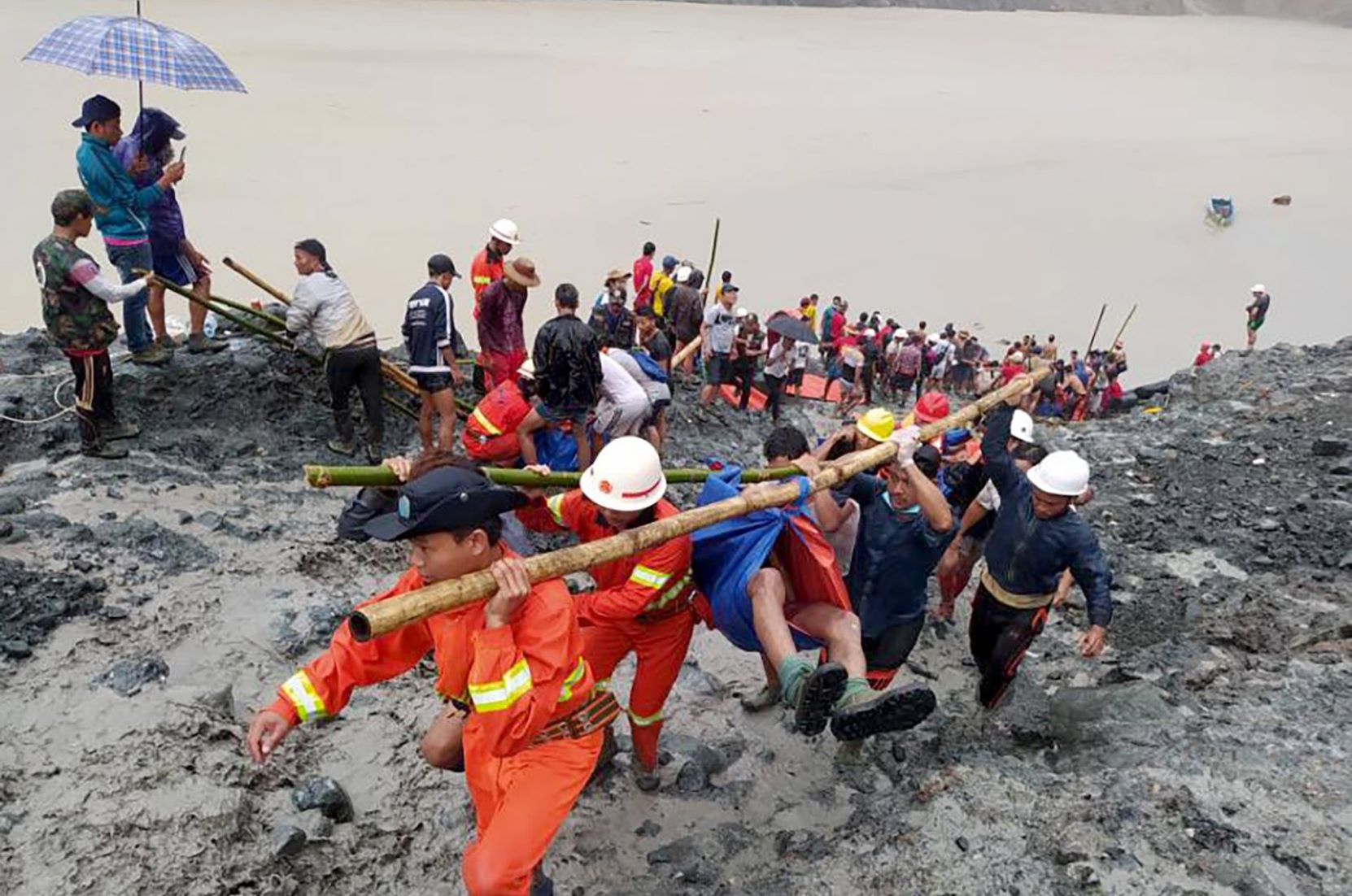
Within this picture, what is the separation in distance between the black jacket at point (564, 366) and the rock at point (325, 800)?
9.38 ft

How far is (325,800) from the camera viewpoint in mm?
4438

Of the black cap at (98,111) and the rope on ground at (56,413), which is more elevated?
the black cap at (98,111)

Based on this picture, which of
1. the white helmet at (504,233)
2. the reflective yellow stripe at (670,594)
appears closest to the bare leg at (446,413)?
the white helmet at (504,233)

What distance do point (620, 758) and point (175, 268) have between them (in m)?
5.88

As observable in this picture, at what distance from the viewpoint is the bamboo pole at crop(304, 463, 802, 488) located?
11.2ft

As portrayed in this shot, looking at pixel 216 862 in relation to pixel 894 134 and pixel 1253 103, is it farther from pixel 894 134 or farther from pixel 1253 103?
pixel 1253 103

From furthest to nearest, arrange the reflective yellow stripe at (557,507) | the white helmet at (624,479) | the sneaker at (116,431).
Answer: the sneaker at (116,431) < the reflective yellow stripe at (557,507) < the white helmet at (624,479)

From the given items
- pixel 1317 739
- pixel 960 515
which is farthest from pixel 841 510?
pixel 1317 739

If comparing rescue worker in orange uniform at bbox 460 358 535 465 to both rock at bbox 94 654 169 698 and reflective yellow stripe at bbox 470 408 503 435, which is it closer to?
reflective yellow stripe at bbox 470 408 503 435

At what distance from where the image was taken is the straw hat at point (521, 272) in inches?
297

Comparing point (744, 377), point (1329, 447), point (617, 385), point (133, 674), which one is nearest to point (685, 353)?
point (744, 377)

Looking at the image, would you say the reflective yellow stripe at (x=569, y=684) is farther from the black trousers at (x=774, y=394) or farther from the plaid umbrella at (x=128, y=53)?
the black trousers at (x=774, y=394)

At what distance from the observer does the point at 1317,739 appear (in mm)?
4820

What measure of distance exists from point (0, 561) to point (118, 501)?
1161 mm
